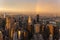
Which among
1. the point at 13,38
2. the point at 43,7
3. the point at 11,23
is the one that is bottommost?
the point at 13,38

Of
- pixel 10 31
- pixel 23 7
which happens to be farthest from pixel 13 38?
pixel 23 7

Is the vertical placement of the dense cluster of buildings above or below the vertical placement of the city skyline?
below

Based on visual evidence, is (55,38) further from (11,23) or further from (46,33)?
(11,23)

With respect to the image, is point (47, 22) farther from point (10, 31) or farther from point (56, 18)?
point (10, 31)

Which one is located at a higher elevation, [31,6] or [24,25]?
[31,6]

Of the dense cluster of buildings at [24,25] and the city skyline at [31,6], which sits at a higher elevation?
the city skyline at [31,6]

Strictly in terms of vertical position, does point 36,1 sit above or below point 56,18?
above

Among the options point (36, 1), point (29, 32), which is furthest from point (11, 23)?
point (36, 1)
